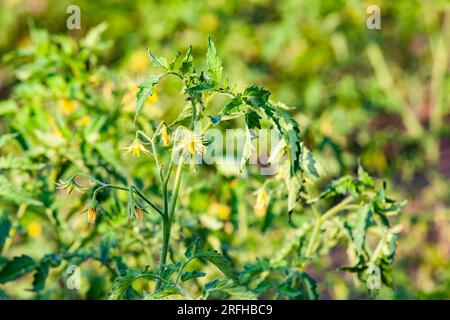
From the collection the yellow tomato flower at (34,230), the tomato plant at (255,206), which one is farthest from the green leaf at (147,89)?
the yellow tomato flower at (34,230)

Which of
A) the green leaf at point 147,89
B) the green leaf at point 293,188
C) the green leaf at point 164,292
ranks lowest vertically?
the green leaf at point 164,292

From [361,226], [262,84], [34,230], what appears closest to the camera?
[361,226]

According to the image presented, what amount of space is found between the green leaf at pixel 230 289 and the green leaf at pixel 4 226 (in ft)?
2.29

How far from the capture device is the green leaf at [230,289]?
1651 mm

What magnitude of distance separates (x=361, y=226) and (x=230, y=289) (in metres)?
0.44

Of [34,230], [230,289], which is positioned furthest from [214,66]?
[34,230]

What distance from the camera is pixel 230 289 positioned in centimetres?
167

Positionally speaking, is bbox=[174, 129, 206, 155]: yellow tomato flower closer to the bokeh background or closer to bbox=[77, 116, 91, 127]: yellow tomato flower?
the bokeh background

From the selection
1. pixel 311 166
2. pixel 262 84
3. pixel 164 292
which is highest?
pixel 262 84

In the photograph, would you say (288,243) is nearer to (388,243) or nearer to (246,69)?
(388,243)

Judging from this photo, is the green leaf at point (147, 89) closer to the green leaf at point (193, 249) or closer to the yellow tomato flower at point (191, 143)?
the yellow tomato flower at point (191, 143)

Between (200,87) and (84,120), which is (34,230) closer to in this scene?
(84,120)

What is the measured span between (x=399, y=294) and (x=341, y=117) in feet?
5.53
